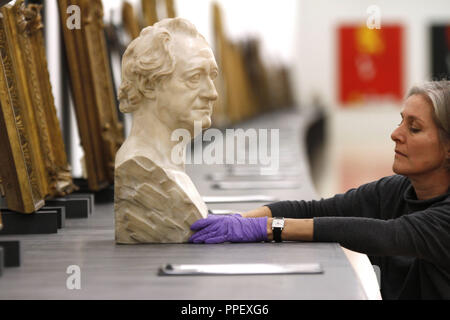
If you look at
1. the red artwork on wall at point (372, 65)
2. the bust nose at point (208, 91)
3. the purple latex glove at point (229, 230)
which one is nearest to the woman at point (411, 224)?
the purple latex glove at point (229, 230)

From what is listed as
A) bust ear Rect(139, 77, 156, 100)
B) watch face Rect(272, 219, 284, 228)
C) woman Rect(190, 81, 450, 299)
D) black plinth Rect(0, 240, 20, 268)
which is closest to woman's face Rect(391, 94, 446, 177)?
woman Rect(190, 81, 450, 299)

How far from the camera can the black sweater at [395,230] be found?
3.38 metres

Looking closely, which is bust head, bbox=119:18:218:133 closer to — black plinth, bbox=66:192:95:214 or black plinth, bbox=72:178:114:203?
black plinth, bbox=66:192:95:214

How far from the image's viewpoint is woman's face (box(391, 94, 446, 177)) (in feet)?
11.8

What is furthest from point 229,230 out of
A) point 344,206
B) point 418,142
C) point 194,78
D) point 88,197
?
point 88,197

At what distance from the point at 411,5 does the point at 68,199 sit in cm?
2087

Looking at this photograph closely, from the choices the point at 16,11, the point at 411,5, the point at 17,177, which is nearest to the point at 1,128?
the point at 17,177

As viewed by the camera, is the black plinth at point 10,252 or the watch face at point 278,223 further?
the watch face at point 278,223

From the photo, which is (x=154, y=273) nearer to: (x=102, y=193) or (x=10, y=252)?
(x=10, y=252)

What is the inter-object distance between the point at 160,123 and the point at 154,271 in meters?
0.85

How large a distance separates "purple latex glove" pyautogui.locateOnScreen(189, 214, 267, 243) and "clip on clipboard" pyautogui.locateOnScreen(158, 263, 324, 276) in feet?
1.56

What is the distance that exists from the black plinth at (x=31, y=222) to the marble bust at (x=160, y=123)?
19.6 inches

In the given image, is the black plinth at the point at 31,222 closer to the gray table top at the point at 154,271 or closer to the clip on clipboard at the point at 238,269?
the gray table top at the point at 154,271

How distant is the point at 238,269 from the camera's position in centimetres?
304
